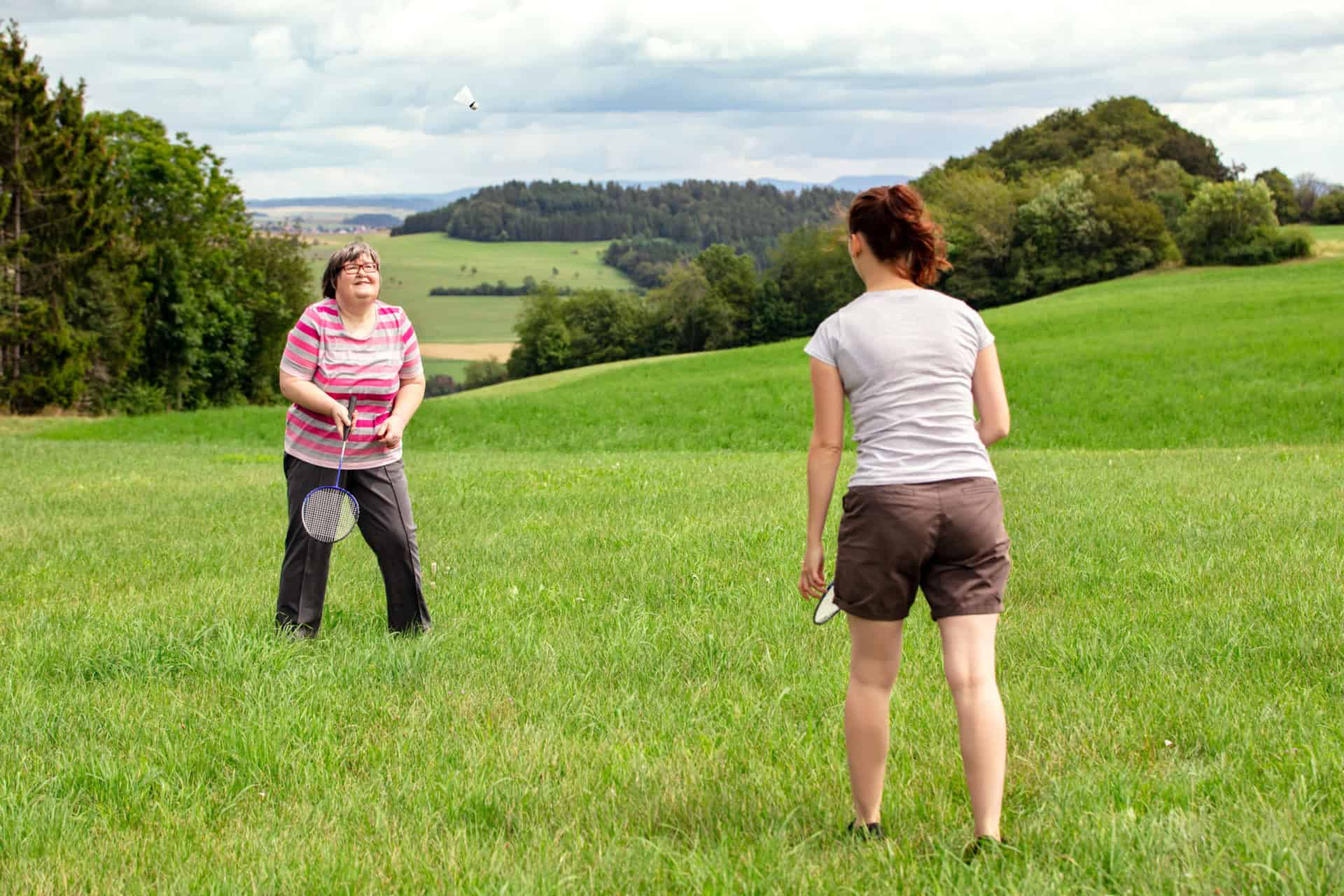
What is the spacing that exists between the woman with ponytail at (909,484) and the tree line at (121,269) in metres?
47.7

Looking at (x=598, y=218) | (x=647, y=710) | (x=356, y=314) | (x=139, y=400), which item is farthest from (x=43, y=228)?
(x=598, y=218)

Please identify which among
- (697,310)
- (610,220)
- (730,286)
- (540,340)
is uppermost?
(610,220)

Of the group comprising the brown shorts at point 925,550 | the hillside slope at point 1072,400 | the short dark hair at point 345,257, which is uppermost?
the short dark hair at point 345,257

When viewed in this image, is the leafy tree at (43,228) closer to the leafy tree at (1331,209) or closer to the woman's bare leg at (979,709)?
the woman's bare leg at (979,709)

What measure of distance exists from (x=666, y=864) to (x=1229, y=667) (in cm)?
325

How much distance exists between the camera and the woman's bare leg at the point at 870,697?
3.69 meters

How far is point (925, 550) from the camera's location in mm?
3562

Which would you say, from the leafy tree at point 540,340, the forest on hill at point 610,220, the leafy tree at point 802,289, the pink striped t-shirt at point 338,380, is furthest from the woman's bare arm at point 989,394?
the forest on hill at point 610,220

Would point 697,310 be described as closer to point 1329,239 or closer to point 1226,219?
point 1226,219

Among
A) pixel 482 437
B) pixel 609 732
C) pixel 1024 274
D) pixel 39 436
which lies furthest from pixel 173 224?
pixel 609 732

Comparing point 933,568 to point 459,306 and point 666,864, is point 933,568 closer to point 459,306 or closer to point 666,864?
point 666,864

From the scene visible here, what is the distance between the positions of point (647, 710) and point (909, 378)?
88.8 inches

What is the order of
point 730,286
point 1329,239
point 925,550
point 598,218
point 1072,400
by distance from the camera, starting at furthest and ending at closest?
point 598,218 < point 730,286 < point 1329,239 < point 1072,400 < point 925,550

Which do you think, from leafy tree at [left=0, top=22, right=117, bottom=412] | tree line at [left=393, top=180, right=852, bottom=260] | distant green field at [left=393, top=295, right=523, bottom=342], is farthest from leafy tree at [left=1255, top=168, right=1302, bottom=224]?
leafy tree at [left=0, top=22, right=117, bottom=412]
